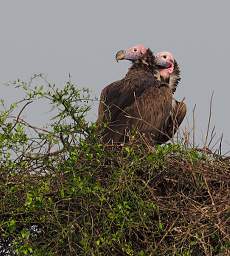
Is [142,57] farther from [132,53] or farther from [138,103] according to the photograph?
[138,103]

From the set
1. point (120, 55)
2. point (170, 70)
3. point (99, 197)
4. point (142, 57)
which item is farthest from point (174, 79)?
point (99, 197)

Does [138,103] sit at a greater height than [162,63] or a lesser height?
lesser

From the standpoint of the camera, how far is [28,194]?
6.66 meters

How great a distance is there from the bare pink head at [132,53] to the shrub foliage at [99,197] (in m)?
3.52

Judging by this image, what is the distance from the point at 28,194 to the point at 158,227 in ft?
3.48

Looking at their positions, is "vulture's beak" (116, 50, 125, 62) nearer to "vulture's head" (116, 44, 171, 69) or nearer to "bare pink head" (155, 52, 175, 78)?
"vulture's head" (116, 44, 171, 69)

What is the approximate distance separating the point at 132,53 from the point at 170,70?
Answer: 0.53 meters

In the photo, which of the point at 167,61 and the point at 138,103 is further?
the point at 167,61

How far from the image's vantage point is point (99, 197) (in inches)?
264

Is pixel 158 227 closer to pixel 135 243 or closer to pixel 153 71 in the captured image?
pixel 135 243

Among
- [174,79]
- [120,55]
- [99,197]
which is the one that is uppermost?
[120,55]

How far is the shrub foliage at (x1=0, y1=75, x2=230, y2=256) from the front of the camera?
6.71 m

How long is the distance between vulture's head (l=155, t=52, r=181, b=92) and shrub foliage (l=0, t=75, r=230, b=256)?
347 cm

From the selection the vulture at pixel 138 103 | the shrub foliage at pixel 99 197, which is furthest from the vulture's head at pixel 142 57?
the shrub foliage at pixel 99 197
